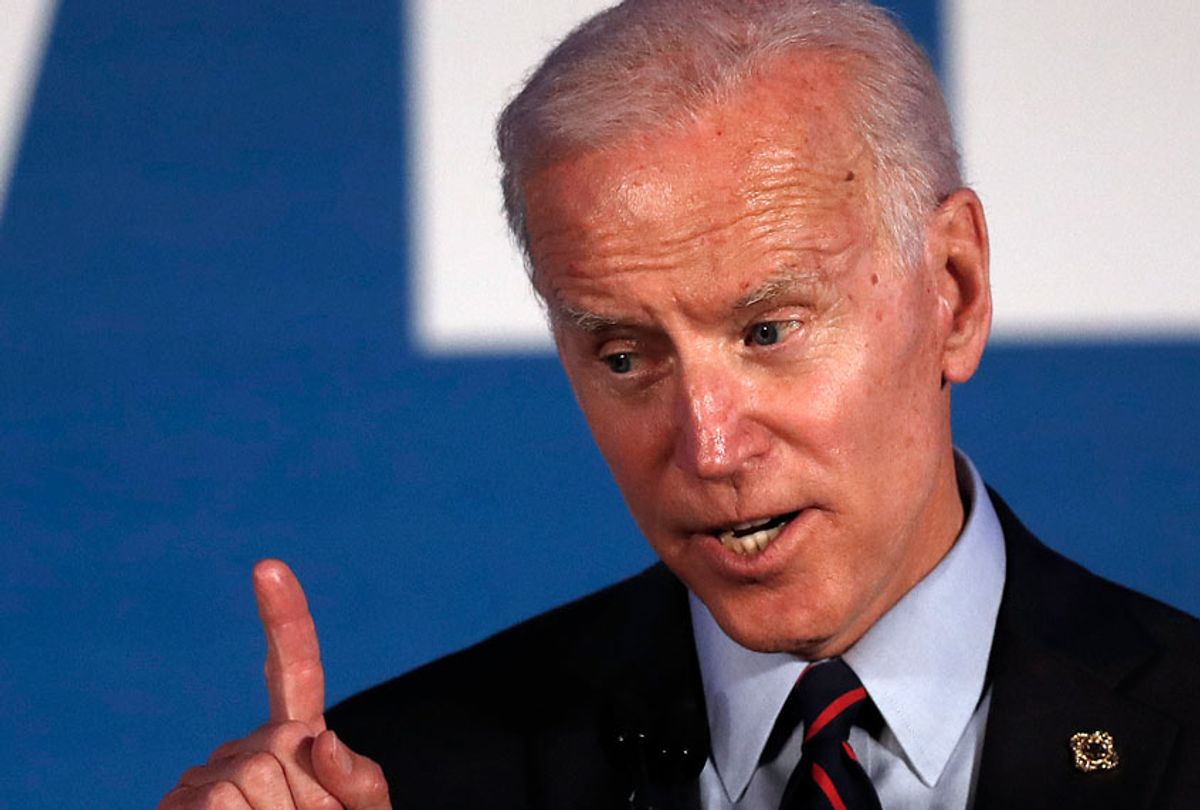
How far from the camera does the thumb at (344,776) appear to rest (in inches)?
58.4

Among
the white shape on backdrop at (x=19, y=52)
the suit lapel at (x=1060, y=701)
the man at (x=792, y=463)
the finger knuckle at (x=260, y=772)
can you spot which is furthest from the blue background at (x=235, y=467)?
the finger knuckle at (x=260, y=772)

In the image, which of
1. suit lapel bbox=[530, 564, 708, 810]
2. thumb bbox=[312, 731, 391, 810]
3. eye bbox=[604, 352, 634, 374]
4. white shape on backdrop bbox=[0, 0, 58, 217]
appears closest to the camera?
thumb bbox=[312, 731, 391, 810]

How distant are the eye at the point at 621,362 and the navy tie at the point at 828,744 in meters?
0.32

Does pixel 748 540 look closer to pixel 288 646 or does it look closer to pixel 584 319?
pixel 584 319

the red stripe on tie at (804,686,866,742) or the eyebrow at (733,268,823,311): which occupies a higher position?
the eyebrow at (733,268,823,311)

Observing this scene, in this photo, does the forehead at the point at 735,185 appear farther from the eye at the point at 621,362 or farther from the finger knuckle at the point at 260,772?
the finger knuckle at the point at 260,772

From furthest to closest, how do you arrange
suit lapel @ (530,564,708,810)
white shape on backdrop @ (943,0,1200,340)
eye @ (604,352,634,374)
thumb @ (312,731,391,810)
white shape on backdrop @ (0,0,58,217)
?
white shape on backdrop @ (0,0,58,217) < white shape on backdrop @ (943,0,1200,340) < suit lapel @ (530,564,708,810) < eye @ (604,352,634,374) < thumb @ (312,731,391,810)

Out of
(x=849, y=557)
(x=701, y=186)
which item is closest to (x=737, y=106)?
(x=701, y=186)

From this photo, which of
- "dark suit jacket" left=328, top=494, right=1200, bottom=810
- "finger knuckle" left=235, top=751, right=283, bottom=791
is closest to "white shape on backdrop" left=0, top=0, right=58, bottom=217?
"dark suit jacket" left=328, top=494, right=1200, bottom=810

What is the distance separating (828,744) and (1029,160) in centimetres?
96

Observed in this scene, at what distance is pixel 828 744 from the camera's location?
5.34ft

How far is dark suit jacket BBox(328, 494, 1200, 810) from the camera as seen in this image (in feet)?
5.30

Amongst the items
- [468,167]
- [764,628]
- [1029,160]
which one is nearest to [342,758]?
[764,628]

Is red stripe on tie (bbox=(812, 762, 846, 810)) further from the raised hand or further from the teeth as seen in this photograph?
the raised hand
